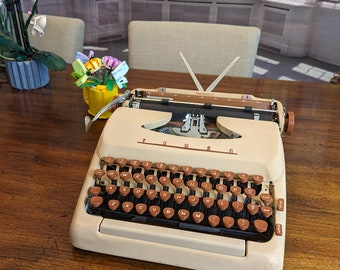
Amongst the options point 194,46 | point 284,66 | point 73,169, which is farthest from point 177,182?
point 284,66

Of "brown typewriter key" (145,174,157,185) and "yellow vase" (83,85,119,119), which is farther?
"yellow vase" (83,85,119,119)

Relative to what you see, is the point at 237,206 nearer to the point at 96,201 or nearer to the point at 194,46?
the point at 96,201

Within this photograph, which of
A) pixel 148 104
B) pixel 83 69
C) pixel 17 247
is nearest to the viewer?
pixel 17 247

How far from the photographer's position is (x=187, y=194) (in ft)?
2.16

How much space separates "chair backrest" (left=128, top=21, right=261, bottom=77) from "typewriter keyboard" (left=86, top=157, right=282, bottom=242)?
869 millimetres

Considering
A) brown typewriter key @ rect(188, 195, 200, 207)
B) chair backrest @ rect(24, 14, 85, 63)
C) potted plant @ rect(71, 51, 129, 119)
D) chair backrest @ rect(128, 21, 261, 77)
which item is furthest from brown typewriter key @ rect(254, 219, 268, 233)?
chair backrest @ rect(24, 14, 85, 63)

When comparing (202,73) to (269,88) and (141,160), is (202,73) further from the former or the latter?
(141,160)

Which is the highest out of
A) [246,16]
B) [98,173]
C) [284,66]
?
[98,173]

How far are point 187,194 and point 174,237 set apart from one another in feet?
0.32

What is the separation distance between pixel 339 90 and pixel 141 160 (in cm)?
88

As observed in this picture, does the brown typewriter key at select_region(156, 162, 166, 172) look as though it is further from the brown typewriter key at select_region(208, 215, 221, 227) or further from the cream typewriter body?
the brown typewriter key at select_region(208, 215, 221, 227)

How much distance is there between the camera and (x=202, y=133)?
809 mm

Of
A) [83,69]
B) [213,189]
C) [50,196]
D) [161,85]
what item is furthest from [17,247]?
[161,85]

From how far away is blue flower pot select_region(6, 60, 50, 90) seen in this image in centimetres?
116
